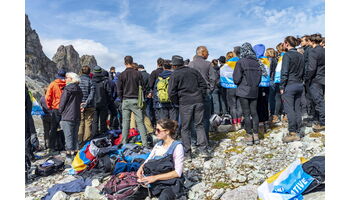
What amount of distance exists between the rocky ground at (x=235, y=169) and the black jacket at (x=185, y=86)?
1.53 meters

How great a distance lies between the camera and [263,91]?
813cm

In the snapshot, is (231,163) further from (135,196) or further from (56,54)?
(56,54)

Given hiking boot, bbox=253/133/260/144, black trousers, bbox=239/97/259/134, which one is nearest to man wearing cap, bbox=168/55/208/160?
black trousers, bbox=239/97/259/134

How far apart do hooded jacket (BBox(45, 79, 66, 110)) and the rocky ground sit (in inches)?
70.9

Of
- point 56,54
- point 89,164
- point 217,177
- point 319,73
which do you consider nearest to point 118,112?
point 89,164

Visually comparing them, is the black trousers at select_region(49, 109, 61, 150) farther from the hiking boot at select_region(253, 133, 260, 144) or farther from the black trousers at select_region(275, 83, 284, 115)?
the black trousers at select_region(275, 83, 284, 115)

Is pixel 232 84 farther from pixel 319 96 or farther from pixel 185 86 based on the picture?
pixel 185 86

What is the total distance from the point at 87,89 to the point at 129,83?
1712 millimetres

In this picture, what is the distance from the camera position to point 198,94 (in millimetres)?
6609

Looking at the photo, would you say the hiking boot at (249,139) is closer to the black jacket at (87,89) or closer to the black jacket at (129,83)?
the black jacket at (129,83)

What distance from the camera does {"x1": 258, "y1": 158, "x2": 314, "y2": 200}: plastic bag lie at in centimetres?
343

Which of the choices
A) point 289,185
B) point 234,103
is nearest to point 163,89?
point 234,103

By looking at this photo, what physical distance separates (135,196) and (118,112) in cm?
684

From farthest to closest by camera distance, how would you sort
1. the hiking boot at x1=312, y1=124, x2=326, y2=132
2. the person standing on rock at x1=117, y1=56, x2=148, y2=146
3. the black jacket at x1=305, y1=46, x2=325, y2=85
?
the person standing on rock at x1=117, y1=56, x2=148, y2=146 < the hiking boot at x1=312, y1=124, x2=326, y2=132 < the black jacket at x1=305, y1=46, x2=325, y2=85
